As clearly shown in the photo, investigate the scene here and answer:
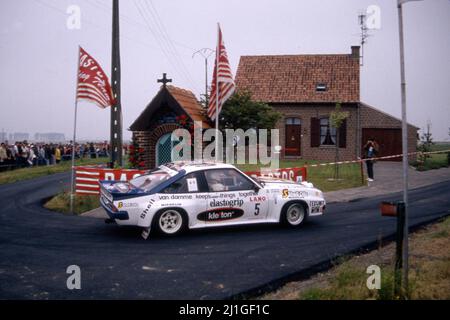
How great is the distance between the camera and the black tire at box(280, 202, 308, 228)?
938 cm

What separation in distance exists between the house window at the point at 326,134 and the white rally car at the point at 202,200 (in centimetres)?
2001

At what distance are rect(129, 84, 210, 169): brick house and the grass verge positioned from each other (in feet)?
33.8

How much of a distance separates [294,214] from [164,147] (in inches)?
326

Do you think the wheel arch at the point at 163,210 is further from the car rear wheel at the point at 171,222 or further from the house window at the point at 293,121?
the house window at the point at 293,121

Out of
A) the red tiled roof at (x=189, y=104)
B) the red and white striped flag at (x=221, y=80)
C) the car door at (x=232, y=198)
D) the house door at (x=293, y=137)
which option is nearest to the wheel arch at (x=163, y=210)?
the car door at (x=232, y=198)

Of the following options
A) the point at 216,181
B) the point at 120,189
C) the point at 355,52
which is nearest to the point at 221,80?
the point at 216,181

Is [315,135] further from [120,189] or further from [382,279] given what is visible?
[382,279]

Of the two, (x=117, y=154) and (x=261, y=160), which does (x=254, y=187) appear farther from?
(x=261, y=160)

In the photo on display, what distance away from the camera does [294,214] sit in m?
9.57

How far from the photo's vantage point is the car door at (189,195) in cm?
857

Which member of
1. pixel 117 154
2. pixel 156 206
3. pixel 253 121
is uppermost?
pixel 253 121

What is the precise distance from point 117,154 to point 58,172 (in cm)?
1027
